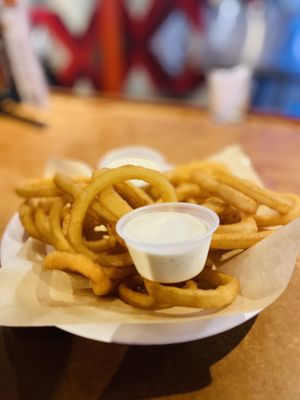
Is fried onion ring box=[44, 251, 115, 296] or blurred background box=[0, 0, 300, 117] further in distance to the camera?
blurred background box=[0, 0, 300, 117]

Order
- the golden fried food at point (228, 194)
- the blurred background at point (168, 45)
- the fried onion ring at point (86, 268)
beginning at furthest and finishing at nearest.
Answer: the blurred background at point (168, 45)
the golden fried food at point (228, 194)
the fried onion ring at point (86, 268)

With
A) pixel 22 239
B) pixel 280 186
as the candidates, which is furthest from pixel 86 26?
pixel 22 239

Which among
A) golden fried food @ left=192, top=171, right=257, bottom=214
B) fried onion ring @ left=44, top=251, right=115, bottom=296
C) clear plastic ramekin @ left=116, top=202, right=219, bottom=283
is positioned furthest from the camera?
golden fried food @ left=192, top=171, right=257, bottom=214

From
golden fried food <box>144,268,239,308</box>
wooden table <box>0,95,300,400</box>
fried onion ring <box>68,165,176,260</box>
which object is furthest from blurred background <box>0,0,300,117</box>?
golden fried food <box>144,268,239,308</box>

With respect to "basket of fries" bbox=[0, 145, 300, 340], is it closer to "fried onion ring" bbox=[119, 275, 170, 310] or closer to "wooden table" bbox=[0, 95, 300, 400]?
"fried onion ring" bbox=[119, 275, 170, 310]

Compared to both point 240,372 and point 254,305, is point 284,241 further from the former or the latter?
point 240,372

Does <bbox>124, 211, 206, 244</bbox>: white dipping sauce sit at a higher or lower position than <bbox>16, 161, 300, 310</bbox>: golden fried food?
higher

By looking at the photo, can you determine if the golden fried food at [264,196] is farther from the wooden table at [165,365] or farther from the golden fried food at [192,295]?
the golden fried food at [192,295]

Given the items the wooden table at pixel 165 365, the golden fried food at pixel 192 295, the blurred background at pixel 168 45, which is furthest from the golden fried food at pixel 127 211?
the blurred background at pixel 168 45
